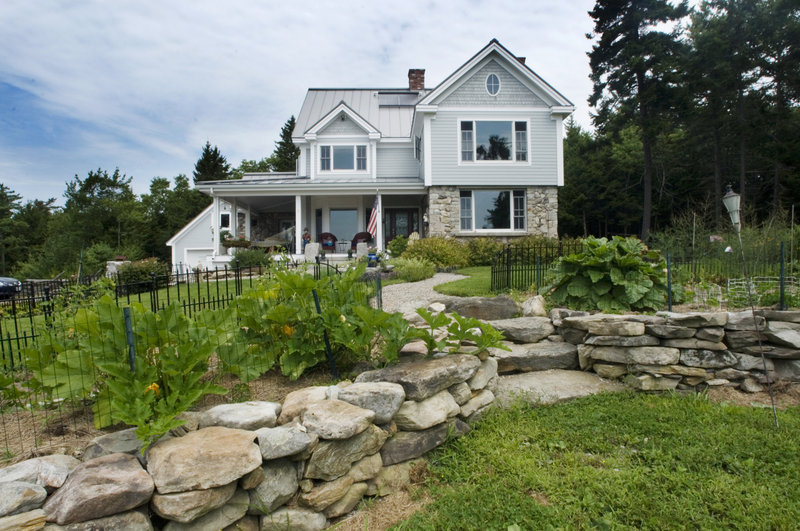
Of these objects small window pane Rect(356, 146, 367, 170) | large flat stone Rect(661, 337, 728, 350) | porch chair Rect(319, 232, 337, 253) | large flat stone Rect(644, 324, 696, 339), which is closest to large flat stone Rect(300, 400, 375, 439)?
large flat stone Rect(644, 324, 696, 339)

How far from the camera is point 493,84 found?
52.9 feet

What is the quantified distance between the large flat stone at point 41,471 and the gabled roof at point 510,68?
50.8 ft

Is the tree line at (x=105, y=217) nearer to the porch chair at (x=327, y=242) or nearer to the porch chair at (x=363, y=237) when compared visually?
the porch chair at (x=327, y=242)

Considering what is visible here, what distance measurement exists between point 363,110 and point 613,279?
17.8 metres

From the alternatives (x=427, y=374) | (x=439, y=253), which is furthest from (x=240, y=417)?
(x=439, y=253)

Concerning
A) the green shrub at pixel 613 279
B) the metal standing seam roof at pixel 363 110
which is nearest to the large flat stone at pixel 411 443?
the green shrub at pixel 613 279

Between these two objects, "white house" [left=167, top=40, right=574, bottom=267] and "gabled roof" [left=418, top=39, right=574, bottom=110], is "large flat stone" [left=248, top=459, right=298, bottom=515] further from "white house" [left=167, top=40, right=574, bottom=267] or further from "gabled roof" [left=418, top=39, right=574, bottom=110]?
"gabled roof" [left=418, top=39, right=574, bottom=110]

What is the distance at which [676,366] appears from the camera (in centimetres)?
436

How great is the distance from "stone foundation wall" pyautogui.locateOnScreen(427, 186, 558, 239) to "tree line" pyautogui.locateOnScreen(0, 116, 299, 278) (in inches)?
576

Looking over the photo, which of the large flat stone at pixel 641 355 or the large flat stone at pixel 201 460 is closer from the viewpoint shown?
the large flat stone at pixel 201 460

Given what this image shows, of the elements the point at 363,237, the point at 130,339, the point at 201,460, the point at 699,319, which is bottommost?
the point at 201,460

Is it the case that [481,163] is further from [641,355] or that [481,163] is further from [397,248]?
[641,355]

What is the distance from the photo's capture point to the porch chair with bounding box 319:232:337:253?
57.6 feet

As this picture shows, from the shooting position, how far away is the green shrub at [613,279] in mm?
5047
